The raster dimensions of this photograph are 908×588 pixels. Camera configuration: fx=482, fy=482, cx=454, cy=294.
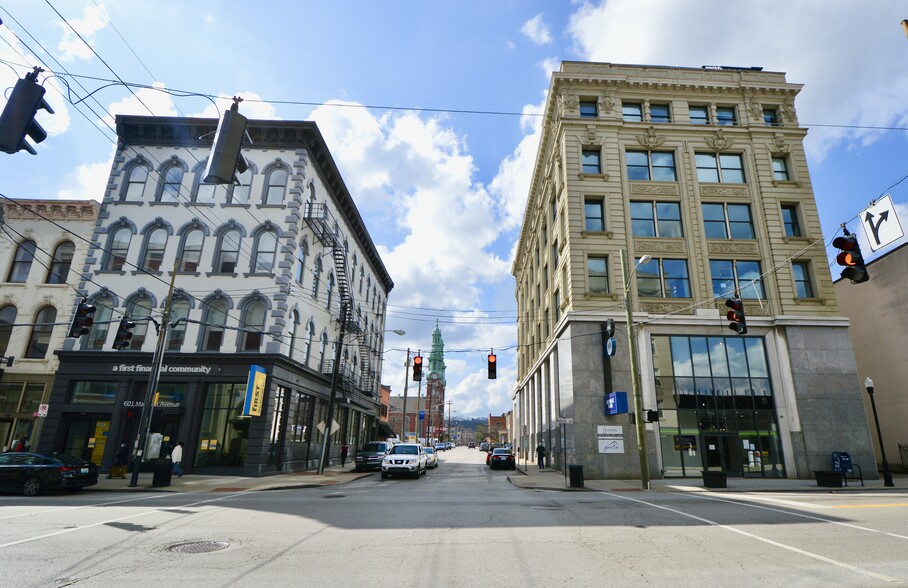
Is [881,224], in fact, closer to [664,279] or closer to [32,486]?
[664,279]

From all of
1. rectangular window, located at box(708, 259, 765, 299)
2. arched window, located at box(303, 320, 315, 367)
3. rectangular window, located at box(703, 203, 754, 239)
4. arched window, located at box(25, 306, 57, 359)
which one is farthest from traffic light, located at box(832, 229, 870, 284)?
arched window, located at box(25, 306, 57, 359)

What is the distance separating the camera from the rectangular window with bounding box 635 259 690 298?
26.7m

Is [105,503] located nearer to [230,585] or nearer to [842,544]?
[230,585]

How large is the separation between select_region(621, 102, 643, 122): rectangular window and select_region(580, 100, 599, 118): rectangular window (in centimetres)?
173

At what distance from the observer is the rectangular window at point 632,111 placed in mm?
30247

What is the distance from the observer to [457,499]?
15.2 meters

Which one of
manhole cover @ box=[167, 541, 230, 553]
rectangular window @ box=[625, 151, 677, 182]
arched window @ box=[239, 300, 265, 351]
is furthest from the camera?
rectangular window @ box=[625, 151, 677, 182]

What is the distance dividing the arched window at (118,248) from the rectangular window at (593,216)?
2604cm

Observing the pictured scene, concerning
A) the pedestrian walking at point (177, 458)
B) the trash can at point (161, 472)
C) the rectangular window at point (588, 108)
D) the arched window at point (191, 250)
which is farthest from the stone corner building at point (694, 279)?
the arched window at point (191, 250)

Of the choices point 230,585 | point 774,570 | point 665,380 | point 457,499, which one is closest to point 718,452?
point 665,380

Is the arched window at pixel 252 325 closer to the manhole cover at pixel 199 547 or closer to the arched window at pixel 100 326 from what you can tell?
the arched window at pixel 100 326

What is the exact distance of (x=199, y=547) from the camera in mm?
8086

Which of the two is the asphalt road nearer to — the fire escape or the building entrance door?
the building entrance door

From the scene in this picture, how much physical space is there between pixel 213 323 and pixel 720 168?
3064 centimetres
